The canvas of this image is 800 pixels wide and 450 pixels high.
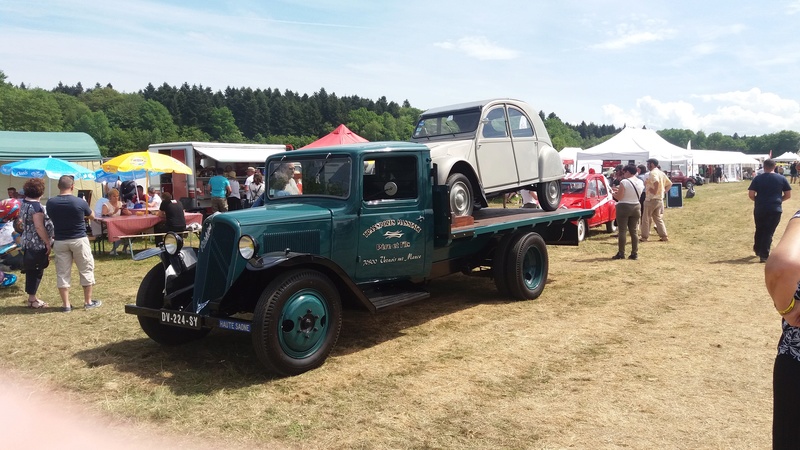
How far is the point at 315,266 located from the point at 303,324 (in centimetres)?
50

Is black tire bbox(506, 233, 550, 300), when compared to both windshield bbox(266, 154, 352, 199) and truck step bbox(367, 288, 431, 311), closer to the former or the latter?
truck step bbox(367, 288, 431, 311)

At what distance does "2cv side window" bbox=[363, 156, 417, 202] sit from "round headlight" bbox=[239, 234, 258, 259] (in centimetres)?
128

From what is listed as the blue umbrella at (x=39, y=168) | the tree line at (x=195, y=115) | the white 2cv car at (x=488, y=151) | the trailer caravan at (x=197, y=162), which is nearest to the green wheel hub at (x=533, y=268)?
the white 2cv car at (x=488, y=151)

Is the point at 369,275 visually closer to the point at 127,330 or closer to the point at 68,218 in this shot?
the point at 127,330

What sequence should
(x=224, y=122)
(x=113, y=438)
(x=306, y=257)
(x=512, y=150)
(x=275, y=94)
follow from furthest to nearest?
(x=275, y=94)
(x=224, y=122)
(x=512, y=150)
(x=306, y=257)
(x=113, y=438)

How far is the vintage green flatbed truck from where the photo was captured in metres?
4.46

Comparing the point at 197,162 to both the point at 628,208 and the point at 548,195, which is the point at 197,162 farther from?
the point at 628,208

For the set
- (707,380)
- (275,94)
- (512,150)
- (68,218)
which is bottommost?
(707,380)

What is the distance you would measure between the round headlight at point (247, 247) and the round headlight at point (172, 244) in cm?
109

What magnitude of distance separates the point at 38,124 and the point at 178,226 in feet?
201

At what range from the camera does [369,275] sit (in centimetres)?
543

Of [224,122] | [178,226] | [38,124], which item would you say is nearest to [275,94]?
[224,122]

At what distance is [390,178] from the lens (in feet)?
18.6

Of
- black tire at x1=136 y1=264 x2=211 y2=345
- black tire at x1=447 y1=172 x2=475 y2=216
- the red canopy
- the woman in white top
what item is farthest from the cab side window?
the red canopy
